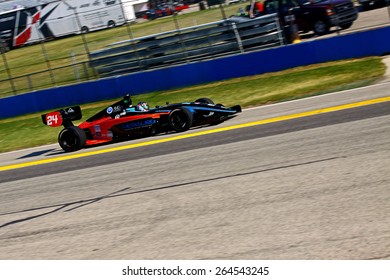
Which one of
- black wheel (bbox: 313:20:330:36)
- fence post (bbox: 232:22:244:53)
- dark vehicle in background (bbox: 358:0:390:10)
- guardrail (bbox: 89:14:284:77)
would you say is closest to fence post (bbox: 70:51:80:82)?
guardrail (bbox: 89:14:284:77)

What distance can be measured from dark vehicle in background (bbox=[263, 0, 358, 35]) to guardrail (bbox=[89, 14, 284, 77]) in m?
1.16

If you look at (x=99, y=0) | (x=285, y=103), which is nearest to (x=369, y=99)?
(x=285, y=103)

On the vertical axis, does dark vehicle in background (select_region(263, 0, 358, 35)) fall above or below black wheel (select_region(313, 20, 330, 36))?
above

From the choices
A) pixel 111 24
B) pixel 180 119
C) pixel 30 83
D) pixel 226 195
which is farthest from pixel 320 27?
pixel 226 195

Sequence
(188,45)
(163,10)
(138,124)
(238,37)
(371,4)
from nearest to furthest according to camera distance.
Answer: (138,124) < (238,37) < (188,45) < (163,10) < (371,4)

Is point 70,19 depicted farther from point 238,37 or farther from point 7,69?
point 238,37

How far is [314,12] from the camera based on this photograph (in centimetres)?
2395

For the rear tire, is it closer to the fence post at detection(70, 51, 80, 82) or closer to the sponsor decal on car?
the fence post at detection(70, 51, 80, 82)

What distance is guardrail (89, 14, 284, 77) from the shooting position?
2184 cm

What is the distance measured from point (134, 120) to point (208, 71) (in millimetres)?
7028

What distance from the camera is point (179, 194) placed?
28.4 ft
